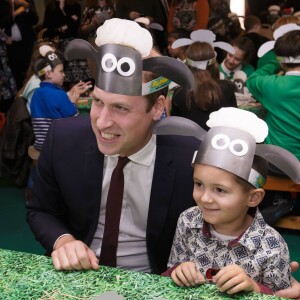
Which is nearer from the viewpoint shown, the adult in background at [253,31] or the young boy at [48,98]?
the young boy at [48,98]

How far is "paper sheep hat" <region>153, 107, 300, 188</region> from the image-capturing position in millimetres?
1320

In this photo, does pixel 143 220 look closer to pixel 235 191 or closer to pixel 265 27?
pixel 235 191

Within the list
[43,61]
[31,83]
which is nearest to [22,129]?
[31,83]

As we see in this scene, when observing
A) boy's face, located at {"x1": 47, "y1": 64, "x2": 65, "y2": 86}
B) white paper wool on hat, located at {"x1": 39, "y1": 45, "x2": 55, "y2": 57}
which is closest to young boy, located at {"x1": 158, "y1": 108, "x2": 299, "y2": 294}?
boy's face, located at {"x1": 47, "y1": 64, "x2": 65, "y2": 86}

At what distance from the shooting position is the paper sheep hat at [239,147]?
1320mm

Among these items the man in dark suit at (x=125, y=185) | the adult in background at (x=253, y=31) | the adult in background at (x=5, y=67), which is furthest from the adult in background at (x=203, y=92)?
the adult in background at (x=5, y=67)

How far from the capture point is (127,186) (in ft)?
5.37

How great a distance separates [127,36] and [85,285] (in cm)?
69

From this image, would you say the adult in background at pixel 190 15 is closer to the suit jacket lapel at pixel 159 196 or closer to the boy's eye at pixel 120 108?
the suit jacket lapel at pixel 159 196

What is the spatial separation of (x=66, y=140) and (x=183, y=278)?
0.73m

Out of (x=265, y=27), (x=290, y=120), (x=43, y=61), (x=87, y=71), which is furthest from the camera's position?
(x=265, y=27)

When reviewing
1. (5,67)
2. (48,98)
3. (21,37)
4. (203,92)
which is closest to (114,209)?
(203,92)

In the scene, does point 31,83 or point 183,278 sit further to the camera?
point 31,83

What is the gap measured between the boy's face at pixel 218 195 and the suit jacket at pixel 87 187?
21 centimetres
